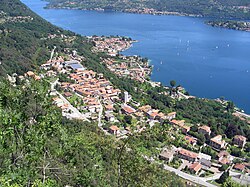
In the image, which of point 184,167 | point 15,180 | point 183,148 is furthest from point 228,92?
point 15,180

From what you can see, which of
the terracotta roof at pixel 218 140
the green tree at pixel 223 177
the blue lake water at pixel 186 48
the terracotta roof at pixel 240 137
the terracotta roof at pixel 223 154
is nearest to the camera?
the green tree at pixel 223 177

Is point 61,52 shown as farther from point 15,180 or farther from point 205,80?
point 15,180

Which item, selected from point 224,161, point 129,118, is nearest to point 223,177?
point 224,161

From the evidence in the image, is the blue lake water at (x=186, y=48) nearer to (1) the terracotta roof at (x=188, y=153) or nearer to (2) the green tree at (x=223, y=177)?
(1) the terracotta roof at (x=188, y=153)

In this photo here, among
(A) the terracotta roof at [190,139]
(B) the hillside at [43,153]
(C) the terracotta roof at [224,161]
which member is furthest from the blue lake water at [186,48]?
(B) the hillside at [43,153]

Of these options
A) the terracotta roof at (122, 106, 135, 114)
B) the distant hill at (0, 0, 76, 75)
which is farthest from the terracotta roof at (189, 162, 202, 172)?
the distant hill at (0, 0, 76, 75)

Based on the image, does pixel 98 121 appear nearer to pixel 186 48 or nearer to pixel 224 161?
pixel 224 161
